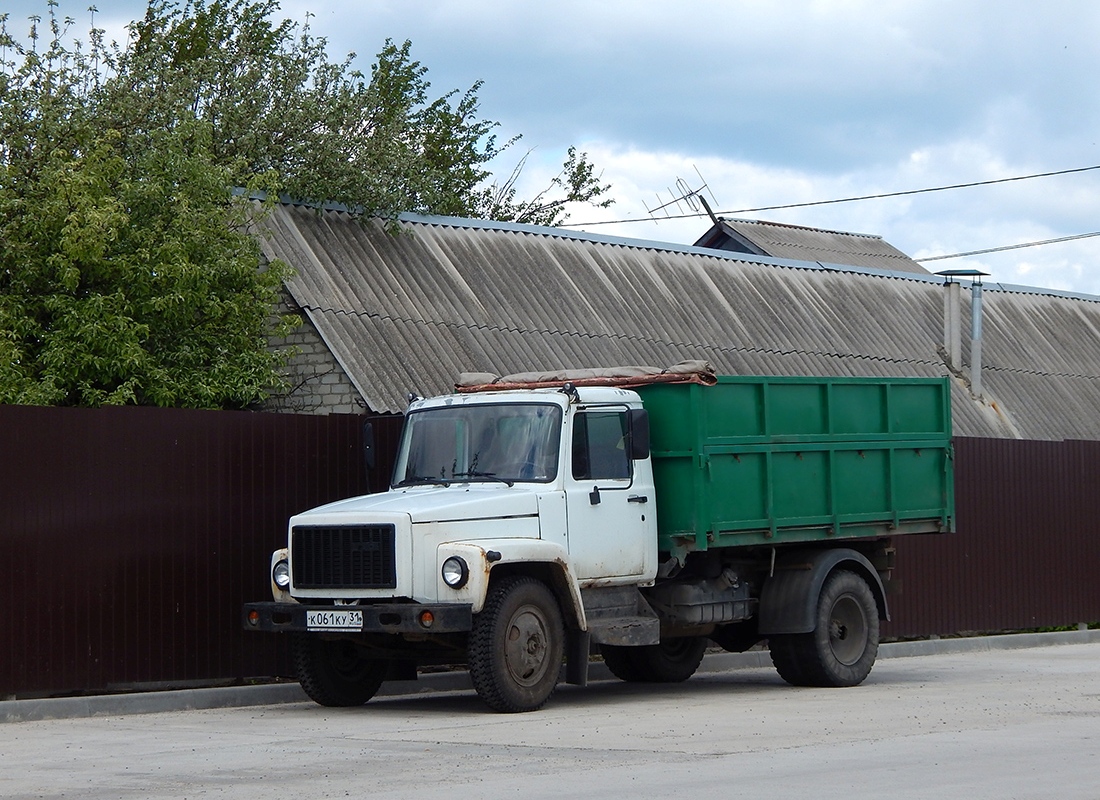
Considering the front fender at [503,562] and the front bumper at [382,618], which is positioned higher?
the front fender at [503,562]

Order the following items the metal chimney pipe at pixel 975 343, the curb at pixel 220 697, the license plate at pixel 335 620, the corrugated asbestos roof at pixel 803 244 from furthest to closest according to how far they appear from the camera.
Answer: the corrugated asbestos roof at pixel 803 244, the metal chimney pipe at pixel 975 343, the curb at pixel 220 697, the license plate at pixel 335 620

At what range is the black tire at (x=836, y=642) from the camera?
1438cm

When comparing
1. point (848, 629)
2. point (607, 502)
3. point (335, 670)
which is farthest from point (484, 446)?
point (848, 629)

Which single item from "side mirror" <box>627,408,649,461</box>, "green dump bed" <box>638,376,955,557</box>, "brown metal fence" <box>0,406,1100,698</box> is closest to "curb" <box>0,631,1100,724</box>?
"brown metal fence" <box>0,406,1100,698</box>

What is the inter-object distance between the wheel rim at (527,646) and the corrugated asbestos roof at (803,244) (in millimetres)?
28512

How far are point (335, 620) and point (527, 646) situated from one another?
1431 mm

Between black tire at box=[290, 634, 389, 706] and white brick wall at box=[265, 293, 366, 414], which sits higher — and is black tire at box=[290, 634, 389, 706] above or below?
below

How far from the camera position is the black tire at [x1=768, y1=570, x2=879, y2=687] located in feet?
47.2

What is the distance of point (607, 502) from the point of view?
13.1m

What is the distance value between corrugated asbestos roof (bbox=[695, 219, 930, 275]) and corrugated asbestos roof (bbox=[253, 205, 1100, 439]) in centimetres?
832

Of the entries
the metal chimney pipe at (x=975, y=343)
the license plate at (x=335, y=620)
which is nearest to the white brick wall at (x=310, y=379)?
the license plate at (x=335, y=620)

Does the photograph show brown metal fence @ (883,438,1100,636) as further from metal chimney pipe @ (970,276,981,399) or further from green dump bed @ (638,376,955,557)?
metal chimney pipe @ (970,276,981,399)

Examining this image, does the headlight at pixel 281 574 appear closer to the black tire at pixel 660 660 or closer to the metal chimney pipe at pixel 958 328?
the black tire at pixel 660 660

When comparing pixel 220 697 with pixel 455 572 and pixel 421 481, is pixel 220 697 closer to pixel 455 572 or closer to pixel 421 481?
pixel 421 481
